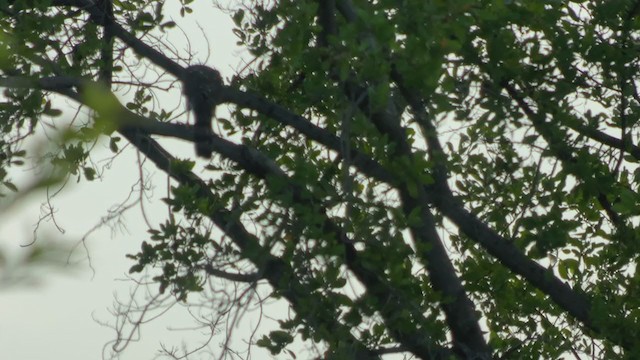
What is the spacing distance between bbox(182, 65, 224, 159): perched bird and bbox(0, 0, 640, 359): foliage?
0.25ft

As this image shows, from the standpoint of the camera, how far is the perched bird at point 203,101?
5465mm

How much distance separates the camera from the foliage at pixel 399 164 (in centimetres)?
493

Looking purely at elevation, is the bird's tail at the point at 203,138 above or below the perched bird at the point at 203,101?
below

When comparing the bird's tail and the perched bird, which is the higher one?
the perched bird

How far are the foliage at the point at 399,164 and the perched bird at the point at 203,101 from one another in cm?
7

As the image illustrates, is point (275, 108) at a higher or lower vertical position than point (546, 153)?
higher

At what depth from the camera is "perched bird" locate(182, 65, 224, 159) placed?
546 cm

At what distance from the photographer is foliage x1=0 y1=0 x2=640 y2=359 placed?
493 centimetres

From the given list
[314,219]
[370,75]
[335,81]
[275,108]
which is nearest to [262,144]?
[275,108]

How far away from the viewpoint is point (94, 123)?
2.09 m

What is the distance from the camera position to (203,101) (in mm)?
5473

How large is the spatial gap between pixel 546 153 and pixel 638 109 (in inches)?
26.7

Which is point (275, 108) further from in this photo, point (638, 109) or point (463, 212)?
point (638, 109)

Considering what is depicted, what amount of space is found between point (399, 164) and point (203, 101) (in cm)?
106
